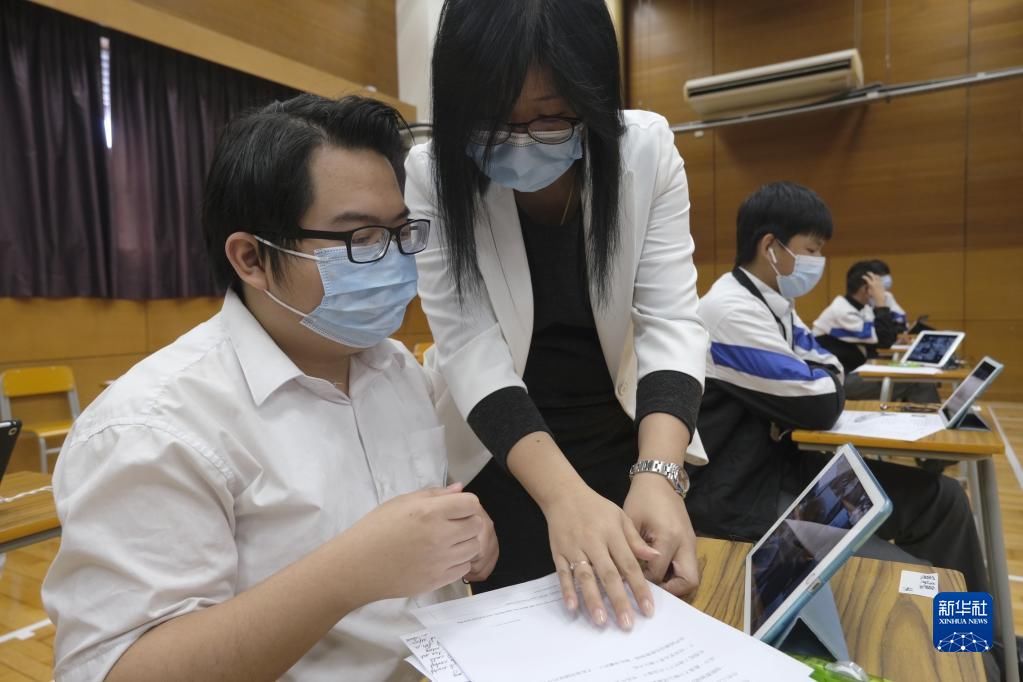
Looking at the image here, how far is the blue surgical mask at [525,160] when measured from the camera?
37.7 inches

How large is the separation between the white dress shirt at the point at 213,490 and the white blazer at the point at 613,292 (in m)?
0.19

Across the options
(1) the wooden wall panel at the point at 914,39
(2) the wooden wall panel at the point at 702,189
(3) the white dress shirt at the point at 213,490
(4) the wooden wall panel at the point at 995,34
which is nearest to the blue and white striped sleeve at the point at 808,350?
(3) the white dress shirt at the point at 213,490

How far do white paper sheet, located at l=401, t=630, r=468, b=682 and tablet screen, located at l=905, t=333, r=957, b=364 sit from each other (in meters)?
3.93

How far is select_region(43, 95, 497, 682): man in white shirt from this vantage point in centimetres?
61

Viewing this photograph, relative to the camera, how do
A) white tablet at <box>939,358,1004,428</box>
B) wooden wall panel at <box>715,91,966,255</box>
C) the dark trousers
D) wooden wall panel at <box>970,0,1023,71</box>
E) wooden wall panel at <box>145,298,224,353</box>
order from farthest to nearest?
wooden wall panel at <box>715,91,966,255</box>
wooden wall panel at <box>970,0,1023,71</box>
wooden wall panel at <box>145,298,224,353</box>
white tablet at <box>939,358,1004,428</box>
the dark trousers

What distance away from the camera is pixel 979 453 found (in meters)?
1.73

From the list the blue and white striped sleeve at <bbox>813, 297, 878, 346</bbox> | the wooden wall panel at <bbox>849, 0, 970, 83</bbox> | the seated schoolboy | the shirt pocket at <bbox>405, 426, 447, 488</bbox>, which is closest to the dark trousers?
the shirt pocket at <bbox>405, 426, 447, 488</bbox>

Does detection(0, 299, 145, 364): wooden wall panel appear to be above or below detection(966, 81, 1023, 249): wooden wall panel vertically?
below

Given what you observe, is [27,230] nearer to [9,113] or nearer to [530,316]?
[9,113]

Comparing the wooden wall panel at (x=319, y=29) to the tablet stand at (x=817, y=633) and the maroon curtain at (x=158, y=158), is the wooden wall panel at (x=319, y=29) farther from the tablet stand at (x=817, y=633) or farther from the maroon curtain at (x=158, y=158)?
the tablet stand at (x=817, y=633)

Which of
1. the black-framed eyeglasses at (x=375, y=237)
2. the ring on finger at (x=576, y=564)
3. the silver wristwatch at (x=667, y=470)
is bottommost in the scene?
the ring on finger at (x=576, y=564)

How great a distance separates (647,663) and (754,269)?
197 cm

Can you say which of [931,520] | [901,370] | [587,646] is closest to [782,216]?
[931,520]

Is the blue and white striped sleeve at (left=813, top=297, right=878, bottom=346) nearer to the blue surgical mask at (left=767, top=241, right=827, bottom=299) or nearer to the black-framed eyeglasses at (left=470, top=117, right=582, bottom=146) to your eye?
the blue surgical mask at (left=767, top=241, right=827, bottom=299)
